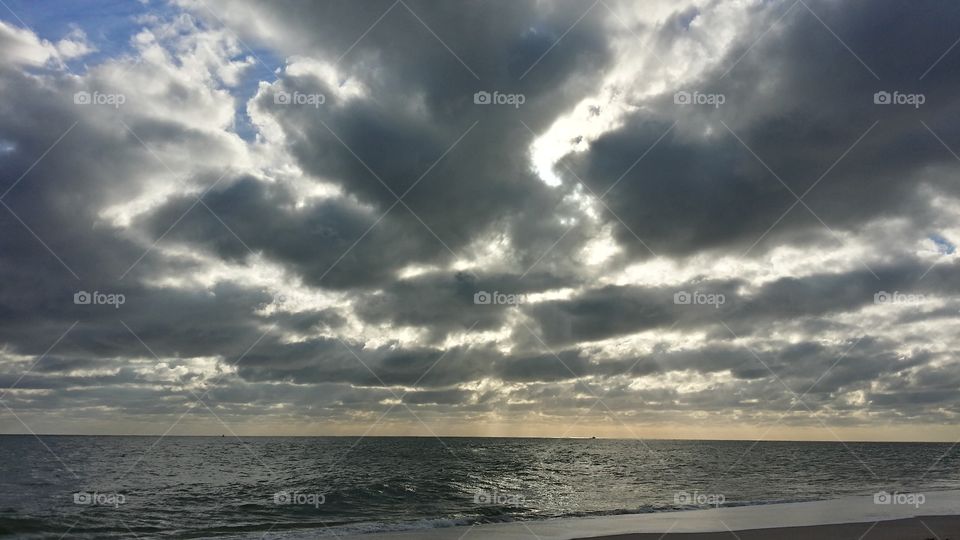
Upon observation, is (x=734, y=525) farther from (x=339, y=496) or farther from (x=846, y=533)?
(x=339, y=496)

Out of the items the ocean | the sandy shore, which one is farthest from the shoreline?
the ocean

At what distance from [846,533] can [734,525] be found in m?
3.58

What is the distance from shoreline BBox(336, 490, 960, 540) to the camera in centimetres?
1917

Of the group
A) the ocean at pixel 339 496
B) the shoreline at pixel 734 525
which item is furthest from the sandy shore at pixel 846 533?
the ocean at pixel 339 496

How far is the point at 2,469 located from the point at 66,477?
1437cm

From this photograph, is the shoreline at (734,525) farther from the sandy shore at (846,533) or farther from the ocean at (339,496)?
the ocean at (339,496)

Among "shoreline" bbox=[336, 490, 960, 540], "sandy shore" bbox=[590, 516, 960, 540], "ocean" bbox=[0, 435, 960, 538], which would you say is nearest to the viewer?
"sandy shore" bbox=[590, 516, 960, 540]

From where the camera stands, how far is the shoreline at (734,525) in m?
19.2

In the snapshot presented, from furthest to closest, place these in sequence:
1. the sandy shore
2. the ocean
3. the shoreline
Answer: the ocean
the shoreline
the sandy shore

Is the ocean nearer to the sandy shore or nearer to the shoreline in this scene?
the shoreline

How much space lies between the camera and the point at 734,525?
2138 centimetres

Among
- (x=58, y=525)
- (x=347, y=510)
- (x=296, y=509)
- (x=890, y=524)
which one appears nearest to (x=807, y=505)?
(x=890, y=524)

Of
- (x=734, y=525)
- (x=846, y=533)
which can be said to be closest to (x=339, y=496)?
(x=734, y=525)

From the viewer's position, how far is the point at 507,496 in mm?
33438
